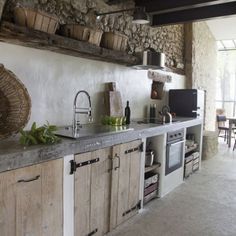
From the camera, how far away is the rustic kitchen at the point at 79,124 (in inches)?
73.3

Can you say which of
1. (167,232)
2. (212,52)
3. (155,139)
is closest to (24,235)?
(167,232)

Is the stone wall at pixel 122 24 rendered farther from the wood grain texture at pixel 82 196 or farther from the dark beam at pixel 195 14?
the wood grain texture at pixel 82 196

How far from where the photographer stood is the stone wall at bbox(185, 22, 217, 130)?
5.76 metres

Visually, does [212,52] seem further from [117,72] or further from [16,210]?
[16,210]

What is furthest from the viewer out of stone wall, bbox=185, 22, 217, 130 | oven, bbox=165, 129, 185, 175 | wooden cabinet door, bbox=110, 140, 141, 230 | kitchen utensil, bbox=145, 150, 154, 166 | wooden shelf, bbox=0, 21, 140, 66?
stone wall, bbox=185, 22, 217, 130

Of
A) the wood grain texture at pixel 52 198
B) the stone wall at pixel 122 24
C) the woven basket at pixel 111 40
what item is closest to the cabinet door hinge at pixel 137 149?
the wood grain texture at pixel 52 198

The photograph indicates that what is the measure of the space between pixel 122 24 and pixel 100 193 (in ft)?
8.24

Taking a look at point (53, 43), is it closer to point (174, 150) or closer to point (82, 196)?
point (82, 196)

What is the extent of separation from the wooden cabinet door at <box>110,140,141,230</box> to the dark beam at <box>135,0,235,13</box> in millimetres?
2043

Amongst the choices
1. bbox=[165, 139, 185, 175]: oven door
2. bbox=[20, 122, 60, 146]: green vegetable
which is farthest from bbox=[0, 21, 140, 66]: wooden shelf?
bbox=[165, 139, 185, 175]: oven door

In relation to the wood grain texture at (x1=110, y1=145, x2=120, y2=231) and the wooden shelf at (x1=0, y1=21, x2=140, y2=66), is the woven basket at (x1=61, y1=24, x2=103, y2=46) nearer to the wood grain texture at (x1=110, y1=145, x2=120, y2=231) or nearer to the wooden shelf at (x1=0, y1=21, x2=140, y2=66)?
the wooden shelf at (x1=0, y1=21, x2=140, y2=66)

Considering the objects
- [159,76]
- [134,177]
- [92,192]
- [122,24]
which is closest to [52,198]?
[92,192]

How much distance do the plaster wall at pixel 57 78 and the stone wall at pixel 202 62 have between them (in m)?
2.42

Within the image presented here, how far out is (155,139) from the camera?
3510mm
